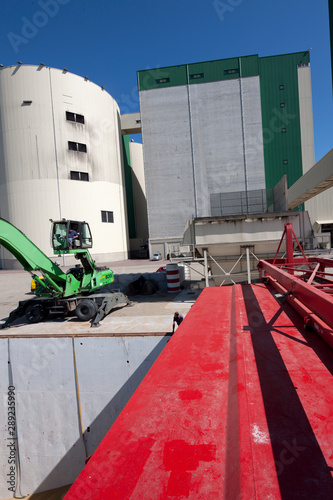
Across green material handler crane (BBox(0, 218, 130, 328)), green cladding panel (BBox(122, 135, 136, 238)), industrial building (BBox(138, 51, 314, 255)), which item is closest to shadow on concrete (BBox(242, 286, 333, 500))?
green material handler crane (BBox(0, 218, 130, 328))

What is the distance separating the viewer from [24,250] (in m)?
8.91

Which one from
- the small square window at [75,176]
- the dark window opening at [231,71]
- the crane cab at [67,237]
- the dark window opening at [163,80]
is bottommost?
the crane cab at [67,237]

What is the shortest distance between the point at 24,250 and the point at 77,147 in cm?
2547

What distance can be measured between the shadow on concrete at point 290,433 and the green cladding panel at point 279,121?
3311 centimetres

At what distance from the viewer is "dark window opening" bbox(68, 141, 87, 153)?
30663 millimetres

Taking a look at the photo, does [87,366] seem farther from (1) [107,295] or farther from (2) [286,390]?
(2) [286,390]

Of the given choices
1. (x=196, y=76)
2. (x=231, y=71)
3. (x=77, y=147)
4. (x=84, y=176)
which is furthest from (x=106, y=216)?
(x=231, y=71)

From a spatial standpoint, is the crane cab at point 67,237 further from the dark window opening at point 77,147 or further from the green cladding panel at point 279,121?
the green cladding panel at point 279,121

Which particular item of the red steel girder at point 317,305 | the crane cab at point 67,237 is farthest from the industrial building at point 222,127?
the red steel girder at point 317,305

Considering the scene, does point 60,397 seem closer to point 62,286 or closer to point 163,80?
point 62,286

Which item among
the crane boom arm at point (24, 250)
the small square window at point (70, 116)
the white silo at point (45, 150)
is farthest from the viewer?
the small square window at point (70, 116)

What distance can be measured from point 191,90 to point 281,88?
10.4 metres

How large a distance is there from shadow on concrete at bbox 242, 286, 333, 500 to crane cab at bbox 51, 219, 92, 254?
817 cm

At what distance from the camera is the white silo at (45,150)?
94.4 ft
